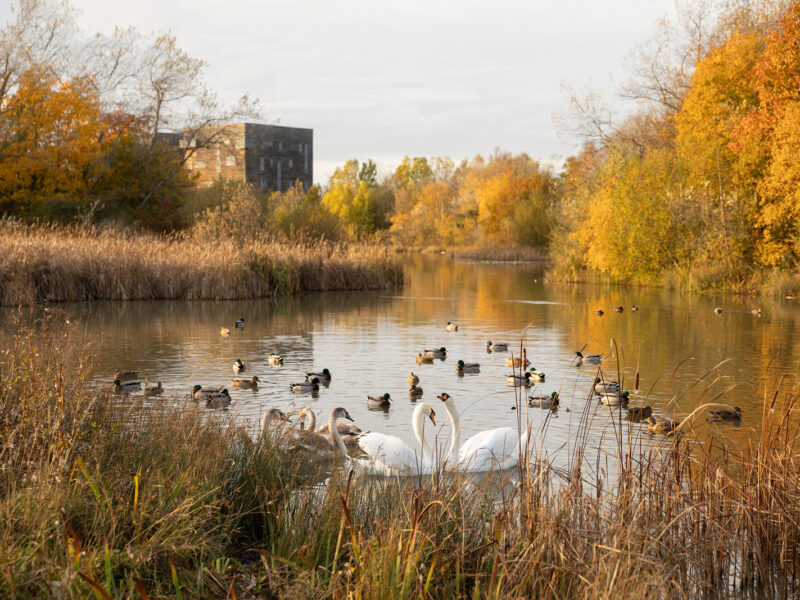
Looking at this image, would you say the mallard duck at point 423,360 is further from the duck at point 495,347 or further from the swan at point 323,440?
the swan at point 323,440

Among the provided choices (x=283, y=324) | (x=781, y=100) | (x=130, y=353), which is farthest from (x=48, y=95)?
(x=781, y=100)

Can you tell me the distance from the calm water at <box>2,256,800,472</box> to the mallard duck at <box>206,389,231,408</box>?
209 mm

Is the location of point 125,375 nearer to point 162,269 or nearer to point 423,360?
point 423,360

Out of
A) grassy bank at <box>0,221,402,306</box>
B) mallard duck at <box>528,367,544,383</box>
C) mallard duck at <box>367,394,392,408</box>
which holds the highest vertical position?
grassy bank at <box>0,221,402,306</box>

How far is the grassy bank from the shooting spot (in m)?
25.1

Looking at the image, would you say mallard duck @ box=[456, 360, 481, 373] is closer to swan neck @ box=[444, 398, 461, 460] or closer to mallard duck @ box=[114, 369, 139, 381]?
mallard duck @ box=[114, 369, 139, 381]

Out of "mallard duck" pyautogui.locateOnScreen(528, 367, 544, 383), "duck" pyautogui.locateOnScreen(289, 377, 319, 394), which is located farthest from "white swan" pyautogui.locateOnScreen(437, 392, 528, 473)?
"mallard duck" pyautogui.locateOnScreen(528, 367, 544, 383)

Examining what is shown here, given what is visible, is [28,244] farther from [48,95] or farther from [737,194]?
[737,194]

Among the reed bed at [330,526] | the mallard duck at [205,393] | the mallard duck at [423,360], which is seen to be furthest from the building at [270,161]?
the reed bed at [330,526]

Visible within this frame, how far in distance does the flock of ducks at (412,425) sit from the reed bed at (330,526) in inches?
18.1

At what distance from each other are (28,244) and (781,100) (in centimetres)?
2622

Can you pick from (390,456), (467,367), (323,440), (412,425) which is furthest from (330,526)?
(467,367)

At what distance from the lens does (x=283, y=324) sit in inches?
882

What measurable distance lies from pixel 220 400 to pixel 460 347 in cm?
803
